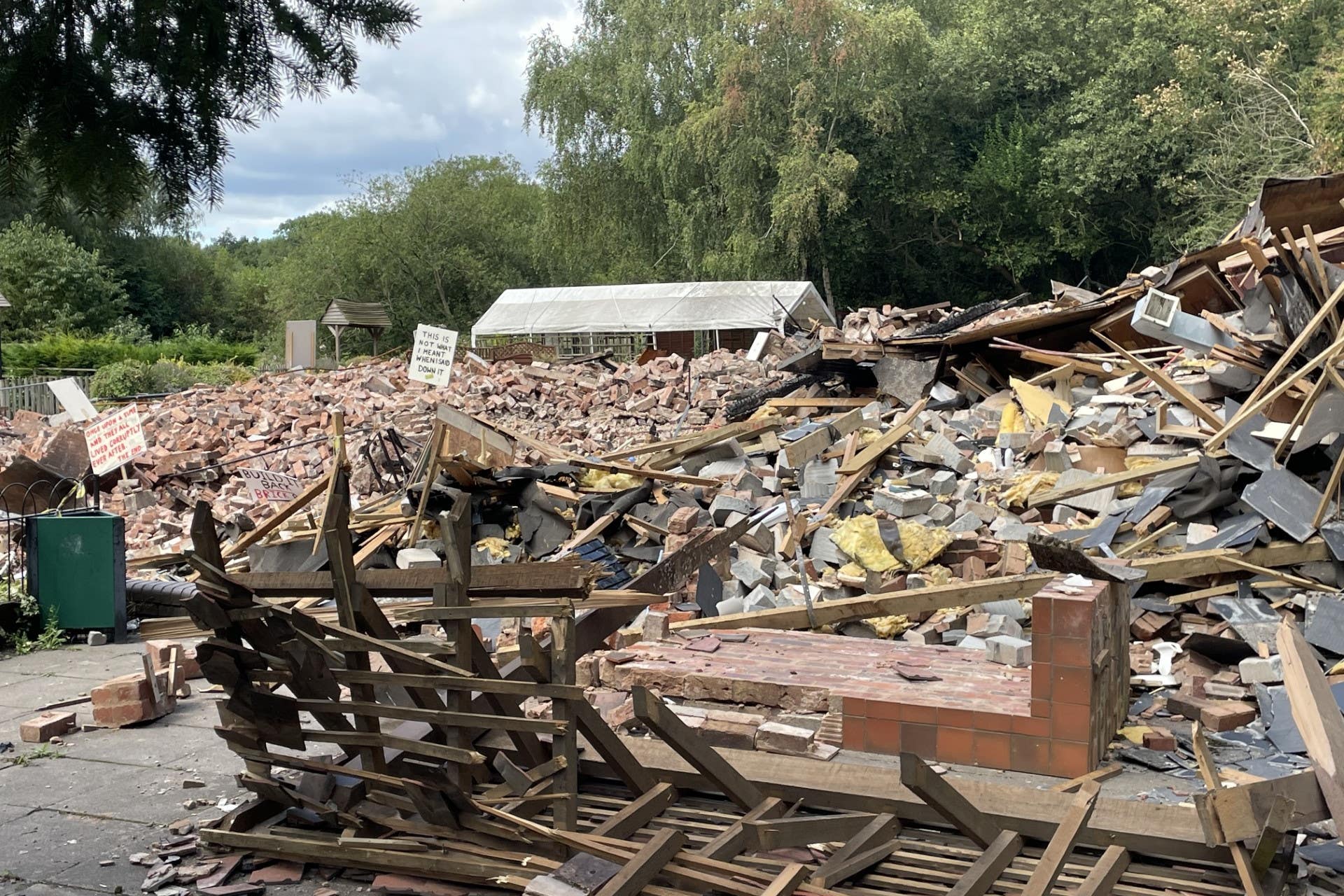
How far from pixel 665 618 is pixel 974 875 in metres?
3.67

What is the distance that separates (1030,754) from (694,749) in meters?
2.02

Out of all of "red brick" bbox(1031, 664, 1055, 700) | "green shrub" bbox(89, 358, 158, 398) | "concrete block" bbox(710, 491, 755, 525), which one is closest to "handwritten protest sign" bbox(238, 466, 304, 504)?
"concrete block" bbox(710, 491, 755, 525)

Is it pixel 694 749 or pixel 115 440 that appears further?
pixel 115 440

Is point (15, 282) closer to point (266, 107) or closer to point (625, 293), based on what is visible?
point (625, 293)

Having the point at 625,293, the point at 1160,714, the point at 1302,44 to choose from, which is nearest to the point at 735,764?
the point at 1160,714

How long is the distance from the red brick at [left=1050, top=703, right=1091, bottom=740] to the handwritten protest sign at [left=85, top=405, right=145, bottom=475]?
7.95m

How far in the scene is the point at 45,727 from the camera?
19.6 ft

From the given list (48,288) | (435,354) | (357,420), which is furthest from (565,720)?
(48,288)

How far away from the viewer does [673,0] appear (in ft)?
114

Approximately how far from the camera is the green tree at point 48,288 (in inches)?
1626

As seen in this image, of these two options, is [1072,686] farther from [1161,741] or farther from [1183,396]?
[1183,396]

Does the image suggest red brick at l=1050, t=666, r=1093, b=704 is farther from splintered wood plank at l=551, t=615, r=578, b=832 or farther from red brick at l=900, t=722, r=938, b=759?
splintered wood plank at l=551, t=615, r=578, b=832

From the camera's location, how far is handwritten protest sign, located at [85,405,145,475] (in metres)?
9.80

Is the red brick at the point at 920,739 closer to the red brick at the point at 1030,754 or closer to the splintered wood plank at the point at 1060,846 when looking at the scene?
the red brick at the point at 1030,754
